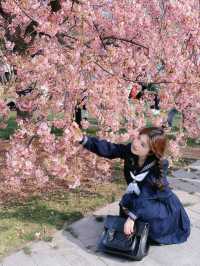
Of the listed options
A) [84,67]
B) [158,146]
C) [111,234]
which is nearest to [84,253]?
[111,234]

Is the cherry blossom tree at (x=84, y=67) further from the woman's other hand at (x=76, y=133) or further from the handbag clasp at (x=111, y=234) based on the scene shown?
the handbag clasp at (x=111, y=234)

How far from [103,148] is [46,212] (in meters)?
1.36

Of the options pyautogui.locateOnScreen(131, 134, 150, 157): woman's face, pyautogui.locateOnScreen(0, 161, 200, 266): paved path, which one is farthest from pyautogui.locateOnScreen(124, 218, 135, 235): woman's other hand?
pyautogui.locateOnScreen(131, 134, 150, 157): woman's face

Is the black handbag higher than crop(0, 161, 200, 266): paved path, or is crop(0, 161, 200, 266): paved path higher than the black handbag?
the black handbag

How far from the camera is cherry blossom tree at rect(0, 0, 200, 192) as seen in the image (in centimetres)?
483

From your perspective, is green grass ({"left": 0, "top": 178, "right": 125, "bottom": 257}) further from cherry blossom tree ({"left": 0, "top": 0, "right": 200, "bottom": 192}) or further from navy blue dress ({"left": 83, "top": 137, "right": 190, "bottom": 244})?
navy blue dress ({"left": 83, "top": 137, "right": 190, "bottom": 244})

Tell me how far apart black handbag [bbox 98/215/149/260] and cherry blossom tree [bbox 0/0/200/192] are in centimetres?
77

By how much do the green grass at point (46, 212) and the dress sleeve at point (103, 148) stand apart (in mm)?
1038

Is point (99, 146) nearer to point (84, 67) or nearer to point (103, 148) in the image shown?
point (103, 148)

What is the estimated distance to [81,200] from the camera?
5.59 meters

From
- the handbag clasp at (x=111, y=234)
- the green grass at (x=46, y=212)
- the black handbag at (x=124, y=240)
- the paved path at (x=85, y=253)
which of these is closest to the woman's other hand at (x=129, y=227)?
the black handbag at (x=124, y=240)

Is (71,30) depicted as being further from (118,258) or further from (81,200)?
(118,258)

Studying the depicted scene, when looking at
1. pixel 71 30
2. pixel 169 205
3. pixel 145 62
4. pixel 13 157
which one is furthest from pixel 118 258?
pixel 71 30

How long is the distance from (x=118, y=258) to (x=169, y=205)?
74cm
